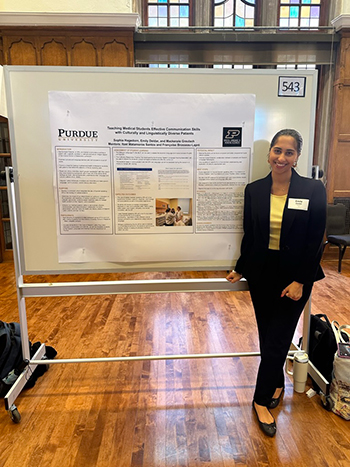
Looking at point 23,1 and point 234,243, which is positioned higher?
point 23,1

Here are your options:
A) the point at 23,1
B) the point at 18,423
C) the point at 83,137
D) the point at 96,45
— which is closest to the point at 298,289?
the point at 83,137

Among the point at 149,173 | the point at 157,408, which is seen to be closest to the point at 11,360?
the point at 157,408

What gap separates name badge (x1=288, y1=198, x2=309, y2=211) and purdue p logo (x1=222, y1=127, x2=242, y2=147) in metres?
0.48

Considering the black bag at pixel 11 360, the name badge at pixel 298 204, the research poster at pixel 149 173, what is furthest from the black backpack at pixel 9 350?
the name badge at pixel 298 204

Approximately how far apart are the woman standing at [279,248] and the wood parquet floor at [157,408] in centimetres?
20

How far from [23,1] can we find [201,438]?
5.44 metres

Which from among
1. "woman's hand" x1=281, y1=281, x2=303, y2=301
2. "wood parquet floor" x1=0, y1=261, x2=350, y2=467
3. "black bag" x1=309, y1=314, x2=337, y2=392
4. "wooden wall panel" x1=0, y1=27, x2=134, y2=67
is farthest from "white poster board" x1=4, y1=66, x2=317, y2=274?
"wooden wall panel" x1=0, y1=27, x2=134, y2=67

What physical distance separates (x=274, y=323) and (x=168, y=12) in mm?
5237

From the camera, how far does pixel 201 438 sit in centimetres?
164

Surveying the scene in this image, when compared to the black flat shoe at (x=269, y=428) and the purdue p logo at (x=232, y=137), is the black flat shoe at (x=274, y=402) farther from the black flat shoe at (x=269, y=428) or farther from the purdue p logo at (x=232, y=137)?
the purdue p logo at (x=232, y=137)

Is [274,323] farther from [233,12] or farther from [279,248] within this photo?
[233,12]

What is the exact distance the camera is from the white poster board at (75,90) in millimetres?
1705

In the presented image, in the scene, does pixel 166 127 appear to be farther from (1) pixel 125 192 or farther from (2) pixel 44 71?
(2) pixel 44 71

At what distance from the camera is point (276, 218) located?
1631mm
